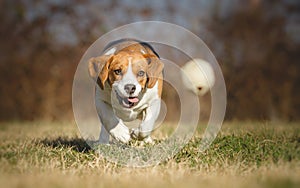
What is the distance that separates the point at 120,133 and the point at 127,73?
1.88ft

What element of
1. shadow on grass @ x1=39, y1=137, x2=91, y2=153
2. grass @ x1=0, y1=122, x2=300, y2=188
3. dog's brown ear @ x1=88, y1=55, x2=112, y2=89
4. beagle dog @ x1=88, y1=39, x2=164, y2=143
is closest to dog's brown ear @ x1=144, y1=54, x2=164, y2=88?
beagle dog @ x1=88, y1=39, x2=164, y2=143

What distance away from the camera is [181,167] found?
3.57 m

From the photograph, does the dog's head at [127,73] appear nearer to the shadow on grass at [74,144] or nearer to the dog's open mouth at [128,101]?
the dog's open mouth at [128,101]

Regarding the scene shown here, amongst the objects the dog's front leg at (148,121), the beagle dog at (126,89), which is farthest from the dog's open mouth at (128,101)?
the dog's front leg at (148,121)

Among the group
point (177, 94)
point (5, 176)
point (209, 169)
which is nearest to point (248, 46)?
point (177, 94)

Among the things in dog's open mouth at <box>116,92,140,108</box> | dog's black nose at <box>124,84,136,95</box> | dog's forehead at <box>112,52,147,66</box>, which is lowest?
dog's open mouth at <box>116,92,140,108</box>

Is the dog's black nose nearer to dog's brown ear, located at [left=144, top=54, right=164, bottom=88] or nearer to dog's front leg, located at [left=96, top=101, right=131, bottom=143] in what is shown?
dog's brown ear, located at [left=144, top=54, right=164, bottom=88]

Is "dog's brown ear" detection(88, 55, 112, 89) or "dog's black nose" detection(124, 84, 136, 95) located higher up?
"dog's brown ear" detection(88, 55, 112, 89)

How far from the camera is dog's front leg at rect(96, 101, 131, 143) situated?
4.44 meters

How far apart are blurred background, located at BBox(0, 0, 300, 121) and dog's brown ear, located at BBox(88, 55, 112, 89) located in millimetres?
7013

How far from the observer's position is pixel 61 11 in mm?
12406

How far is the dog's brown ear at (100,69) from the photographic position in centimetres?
433

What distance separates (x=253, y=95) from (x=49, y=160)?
8.26 m

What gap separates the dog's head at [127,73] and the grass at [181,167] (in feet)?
2.01
